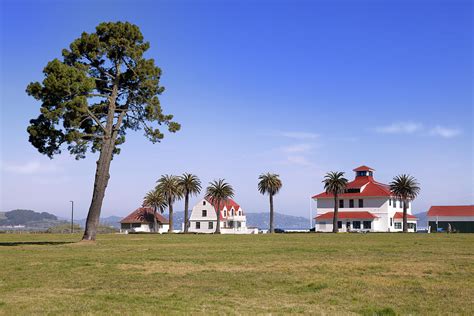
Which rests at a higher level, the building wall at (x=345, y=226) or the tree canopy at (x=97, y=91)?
the tree canopy at (x=97, y=91)

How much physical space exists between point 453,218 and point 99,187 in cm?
10541

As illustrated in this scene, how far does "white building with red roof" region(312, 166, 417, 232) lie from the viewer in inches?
4865

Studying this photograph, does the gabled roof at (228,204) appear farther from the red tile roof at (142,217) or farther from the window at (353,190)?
the window at (353,190)

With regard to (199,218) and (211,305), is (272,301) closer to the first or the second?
(211,305)

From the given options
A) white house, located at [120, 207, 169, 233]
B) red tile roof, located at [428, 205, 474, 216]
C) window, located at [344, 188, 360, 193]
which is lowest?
white house, located at [120, 207, 169, 233]

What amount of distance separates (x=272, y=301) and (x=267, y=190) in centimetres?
10632

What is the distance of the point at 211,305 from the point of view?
48.6 feet

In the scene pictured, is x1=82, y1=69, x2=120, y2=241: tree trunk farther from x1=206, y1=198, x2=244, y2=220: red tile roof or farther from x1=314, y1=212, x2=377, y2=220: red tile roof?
x1=206, y1=198, x2=244, y2=220: red tile roof

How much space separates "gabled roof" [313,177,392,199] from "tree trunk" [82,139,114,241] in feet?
282

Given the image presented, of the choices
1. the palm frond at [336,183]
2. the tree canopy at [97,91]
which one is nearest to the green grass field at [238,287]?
the tree canopy at [97,91]

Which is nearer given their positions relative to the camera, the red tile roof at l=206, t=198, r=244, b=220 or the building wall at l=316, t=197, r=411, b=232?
the building wall at l=316, t=197, r=411, b=232

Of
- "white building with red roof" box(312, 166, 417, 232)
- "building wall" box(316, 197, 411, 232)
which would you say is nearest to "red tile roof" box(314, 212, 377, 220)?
"white building with red roof" box(312, 166, 417, 232)

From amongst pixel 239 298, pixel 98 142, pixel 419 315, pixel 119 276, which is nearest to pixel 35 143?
pixel 98 142

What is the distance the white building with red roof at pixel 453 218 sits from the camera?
131m
